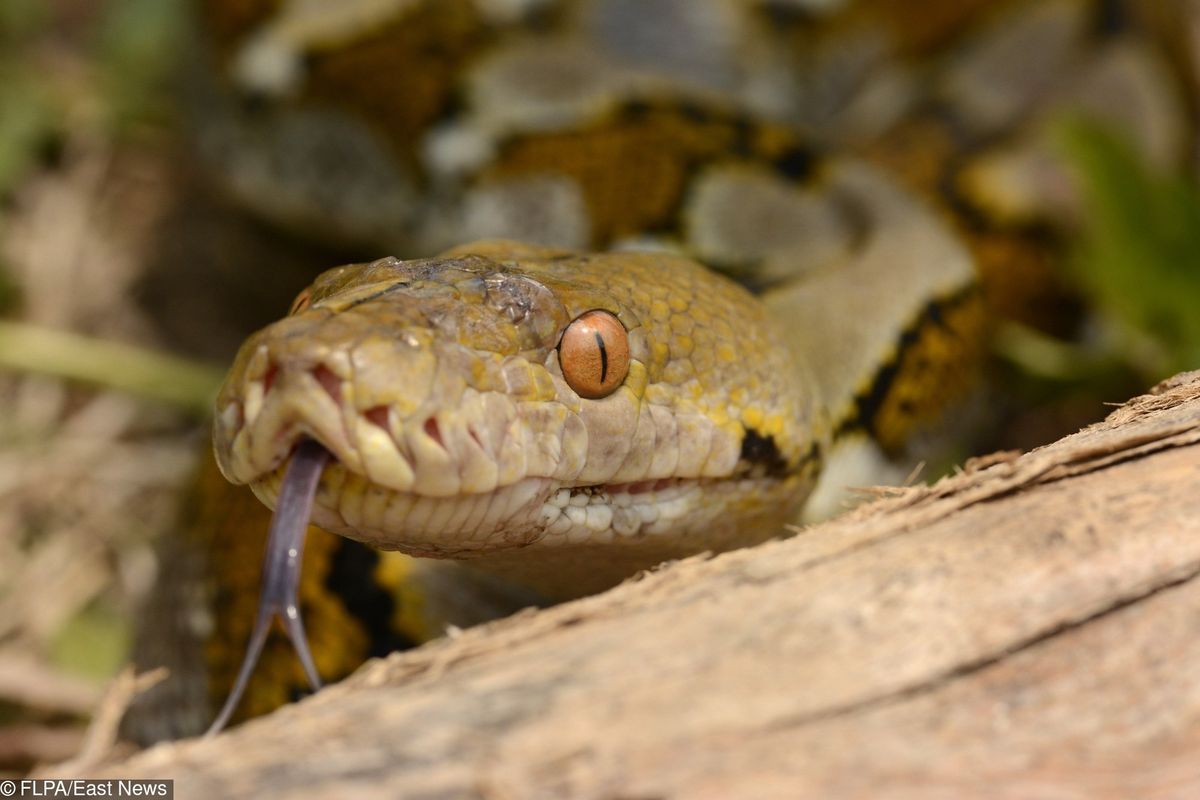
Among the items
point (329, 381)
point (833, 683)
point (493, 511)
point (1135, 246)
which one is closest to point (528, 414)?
point (493, 511)

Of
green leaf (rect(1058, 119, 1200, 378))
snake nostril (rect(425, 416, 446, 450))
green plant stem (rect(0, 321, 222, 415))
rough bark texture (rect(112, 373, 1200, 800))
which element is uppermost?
green plant stem (rect(0, 321, 222, 415))

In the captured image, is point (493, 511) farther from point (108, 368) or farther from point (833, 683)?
point (108, 368)

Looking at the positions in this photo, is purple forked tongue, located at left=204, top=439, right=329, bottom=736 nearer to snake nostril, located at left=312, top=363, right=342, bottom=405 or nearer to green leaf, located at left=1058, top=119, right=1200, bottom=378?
snake nostril, located at left=312, top=363, right=342, bottom=405

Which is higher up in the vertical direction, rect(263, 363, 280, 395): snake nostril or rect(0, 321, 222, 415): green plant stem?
rect(0, 321, 222, 415): green plant stem

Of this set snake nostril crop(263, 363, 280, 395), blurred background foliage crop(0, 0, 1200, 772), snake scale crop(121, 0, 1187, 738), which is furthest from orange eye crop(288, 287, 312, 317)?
blurred background foliage crop(0, 0, 1200, 772)

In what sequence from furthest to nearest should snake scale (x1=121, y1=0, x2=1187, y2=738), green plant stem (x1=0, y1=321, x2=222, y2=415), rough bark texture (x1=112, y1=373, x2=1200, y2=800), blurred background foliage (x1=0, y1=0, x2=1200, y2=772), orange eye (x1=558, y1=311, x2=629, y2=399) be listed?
1. green plant stem (x1=0, y1=321, x2=222, y2=415)
2. blurred background foliage (x1=0, y1=0, x2=1200, y2=772)
3. orange eye (x1=558, y1=311, x2=629, y2=399)
4. snake scale (x1=121, y1=0, x2=1187, y2=738)
5. rough bark texture (x1=112, y1=373, x2=1200, y2=800)

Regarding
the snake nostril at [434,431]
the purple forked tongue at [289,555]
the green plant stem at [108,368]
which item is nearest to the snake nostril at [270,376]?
the purple forked tongue at [289,555]

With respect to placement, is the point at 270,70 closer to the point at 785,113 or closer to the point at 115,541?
the point at 115,541
